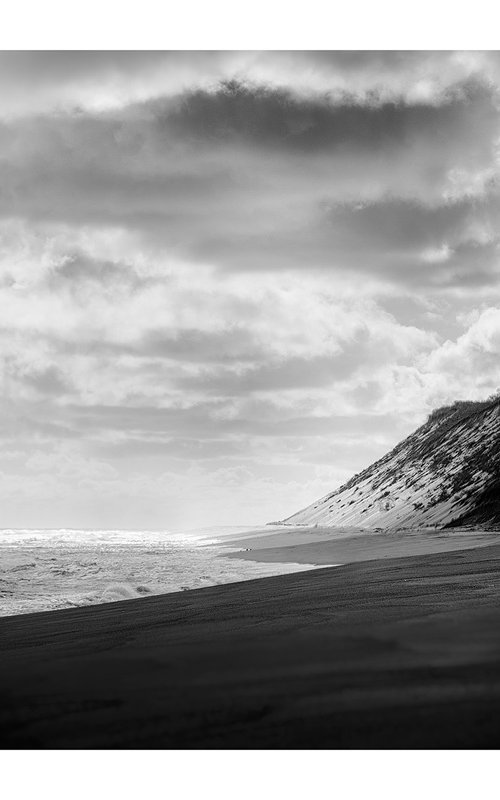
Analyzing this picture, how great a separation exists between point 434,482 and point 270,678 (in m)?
25.9

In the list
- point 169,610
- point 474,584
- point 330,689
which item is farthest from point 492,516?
point 330,689

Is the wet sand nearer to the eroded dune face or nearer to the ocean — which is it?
the ocean

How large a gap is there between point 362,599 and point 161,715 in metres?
4.27

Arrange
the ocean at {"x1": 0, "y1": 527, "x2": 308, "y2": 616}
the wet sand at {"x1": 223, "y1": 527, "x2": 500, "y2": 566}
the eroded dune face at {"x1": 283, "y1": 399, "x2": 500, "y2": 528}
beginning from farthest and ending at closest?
the eroded dune face at {"x1": 283, "y1": 399, "x2": 500, "y2": 528}
the wet sand at {"x1": 223, "y1": 527, "x2": 500, "y2": 566}
the ocean at {"x1": 0, "y1": 527, "x2": 308, "y2": 616}

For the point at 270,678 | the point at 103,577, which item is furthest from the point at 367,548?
the point at 270,678

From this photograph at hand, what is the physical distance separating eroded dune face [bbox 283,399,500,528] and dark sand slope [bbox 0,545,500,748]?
1753cm

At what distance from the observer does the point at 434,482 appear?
28.0 metres

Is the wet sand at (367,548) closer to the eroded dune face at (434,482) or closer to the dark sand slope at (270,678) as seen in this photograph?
the eroded dune face at (434,482)

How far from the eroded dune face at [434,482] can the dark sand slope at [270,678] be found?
17531 millimetres

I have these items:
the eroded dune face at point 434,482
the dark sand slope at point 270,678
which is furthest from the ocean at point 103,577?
the eroded dune face at point 434,482

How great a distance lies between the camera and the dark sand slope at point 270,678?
269 cm

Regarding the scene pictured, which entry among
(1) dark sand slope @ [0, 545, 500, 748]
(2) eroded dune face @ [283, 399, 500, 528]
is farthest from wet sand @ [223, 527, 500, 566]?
(1) dark sand slope @ [0, 545, 500, 748]

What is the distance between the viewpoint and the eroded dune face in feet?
79.3

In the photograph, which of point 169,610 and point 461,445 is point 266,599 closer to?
point 169,610
